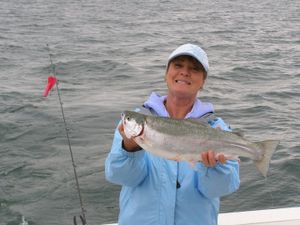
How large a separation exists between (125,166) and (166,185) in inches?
12.4

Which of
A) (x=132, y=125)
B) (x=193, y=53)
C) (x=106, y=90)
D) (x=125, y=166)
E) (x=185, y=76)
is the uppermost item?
(x=106, y=90)

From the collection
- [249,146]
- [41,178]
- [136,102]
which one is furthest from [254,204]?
[136,102]

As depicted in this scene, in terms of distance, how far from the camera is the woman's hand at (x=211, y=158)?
128 inches

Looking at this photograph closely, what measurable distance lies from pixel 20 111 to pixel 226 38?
12685 millimetres

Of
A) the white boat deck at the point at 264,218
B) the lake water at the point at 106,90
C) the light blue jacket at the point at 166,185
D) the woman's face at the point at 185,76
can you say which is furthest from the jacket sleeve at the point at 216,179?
the lake water at the point at 106,90

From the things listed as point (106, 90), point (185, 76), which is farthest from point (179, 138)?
point (106, 90)

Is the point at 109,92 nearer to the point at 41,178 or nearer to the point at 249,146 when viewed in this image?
the point at 41,178

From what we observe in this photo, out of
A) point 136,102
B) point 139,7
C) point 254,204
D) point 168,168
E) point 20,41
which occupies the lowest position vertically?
point 254,204

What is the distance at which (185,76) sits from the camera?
351 centimetres

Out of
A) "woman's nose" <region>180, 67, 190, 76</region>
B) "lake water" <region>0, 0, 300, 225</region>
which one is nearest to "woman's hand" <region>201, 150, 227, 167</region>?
"woman's nose" <region>180, 67, 190, 76</region>

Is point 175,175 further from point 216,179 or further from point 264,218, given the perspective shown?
point 264,218

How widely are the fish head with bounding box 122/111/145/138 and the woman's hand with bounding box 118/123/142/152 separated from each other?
2.3 inches

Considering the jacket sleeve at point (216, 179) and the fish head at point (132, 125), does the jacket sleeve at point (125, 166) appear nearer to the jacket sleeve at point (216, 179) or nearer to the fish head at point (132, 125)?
the fish head at point (132, 125)

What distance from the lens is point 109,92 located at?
43.1ft
